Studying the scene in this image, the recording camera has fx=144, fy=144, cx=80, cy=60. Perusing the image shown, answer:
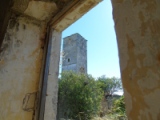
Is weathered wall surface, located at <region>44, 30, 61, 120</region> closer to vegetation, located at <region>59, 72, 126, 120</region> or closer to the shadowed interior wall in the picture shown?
the shadowed interior wall

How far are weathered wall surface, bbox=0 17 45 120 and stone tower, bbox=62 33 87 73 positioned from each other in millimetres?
11766

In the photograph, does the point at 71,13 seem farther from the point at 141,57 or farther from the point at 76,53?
the point at 76,53

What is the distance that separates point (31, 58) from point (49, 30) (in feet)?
0.85

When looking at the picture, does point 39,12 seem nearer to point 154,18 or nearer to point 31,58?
point 31,58

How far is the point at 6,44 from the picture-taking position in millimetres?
971

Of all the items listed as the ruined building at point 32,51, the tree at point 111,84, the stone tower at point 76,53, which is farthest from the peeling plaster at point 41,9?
the tree at point 111,84

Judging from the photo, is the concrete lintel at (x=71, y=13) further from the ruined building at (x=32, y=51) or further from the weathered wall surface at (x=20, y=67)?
the weathered wall surface at (x=20, y=67)

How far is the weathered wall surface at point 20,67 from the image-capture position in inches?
35.4

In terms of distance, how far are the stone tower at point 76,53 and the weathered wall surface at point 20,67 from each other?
11.8 metres

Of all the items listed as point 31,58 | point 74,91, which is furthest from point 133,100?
point 74,91

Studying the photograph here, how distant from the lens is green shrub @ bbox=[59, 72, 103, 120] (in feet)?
19.8

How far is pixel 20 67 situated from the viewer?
99cm

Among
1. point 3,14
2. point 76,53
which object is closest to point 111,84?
point 76,53

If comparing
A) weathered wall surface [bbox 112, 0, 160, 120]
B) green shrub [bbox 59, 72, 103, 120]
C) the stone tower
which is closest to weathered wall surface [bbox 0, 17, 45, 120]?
weathered wall surface [bbox 112, 0, 160, 120]
